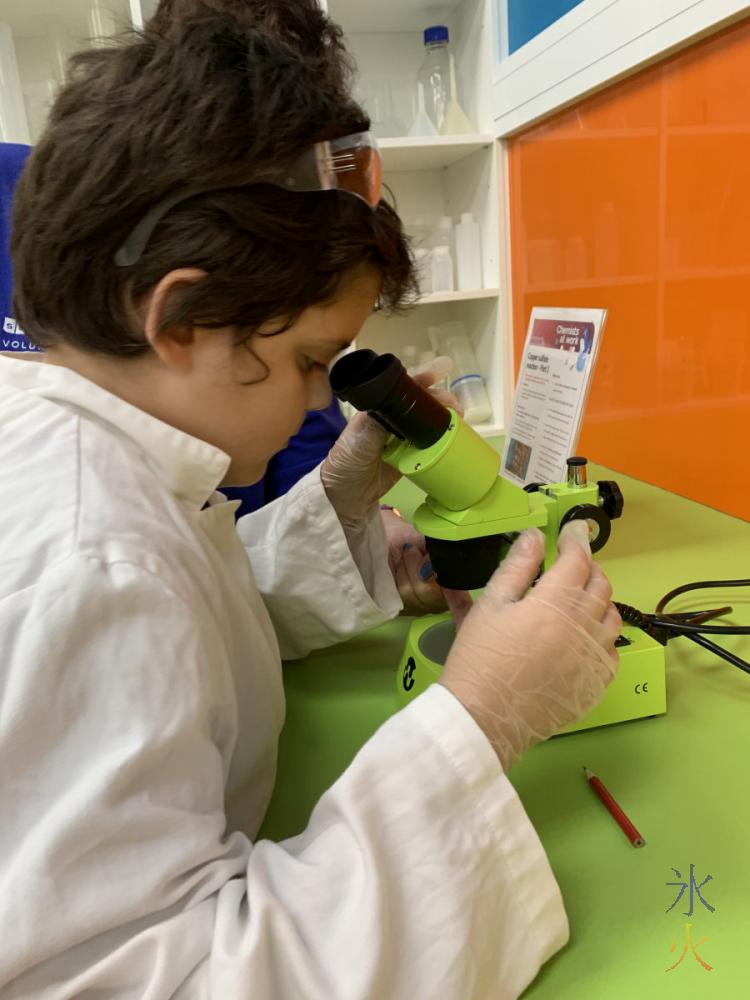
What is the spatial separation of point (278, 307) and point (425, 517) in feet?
0.83

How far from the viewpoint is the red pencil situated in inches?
21.4

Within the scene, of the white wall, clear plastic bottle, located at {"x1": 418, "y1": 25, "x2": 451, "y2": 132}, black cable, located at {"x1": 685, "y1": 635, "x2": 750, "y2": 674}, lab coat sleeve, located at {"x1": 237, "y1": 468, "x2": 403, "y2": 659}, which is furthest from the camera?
clear plastic bottle, located at {"x1": 418, "y1": 25, "x2": 451, "y2": 132}

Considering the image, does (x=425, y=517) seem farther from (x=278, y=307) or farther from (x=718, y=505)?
(x=718, y=505)

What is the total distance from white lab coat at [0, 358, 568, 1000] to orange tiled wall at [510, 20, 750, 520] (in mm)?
859

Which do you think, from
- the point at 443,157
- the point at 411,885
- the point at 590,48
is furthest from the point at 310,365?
the point at 443,157

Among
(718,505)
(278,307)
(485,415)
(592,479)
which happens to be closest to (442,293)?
(485,415)

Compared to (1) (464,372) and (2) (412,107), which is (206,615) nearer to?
(1) (464,372)

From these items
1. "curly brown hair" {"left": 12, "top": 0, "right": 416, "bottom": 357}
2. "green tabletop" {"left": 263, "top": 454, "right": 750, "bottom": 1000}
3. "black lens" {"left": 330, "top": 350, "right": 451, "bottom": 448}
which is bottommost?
"green tabletop" {"left": 263, "top": 454, "right": 750, "bottom": 1000}

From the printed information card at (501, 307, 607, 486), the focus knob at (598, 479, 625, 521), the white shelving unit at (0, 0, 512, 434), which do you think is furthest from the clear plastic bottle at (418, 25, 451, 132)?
the focus knob at (598, 479, 625, 521)

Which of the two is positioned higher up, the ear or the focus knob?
the ear

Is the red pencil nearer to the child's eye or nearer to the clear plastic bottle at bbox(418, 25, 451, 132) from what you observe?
the child's eye

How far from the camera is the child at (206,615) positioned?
0.38 metres

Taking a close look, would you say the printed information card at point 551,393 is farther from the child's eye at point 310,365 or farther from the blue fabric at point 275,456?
the child's eye at point 310,365

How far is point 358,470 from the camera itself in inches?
34.8
